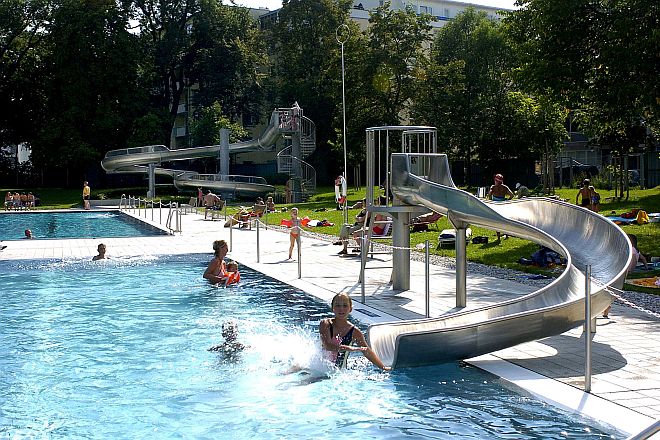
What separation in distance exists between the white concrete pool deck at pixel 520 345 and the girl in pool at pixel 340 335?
1.23m

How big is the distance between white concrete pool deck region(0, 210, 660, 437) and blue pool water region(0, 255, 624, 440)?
300mm

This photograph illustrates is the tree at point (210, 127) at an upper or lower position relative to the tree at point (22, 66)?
lower

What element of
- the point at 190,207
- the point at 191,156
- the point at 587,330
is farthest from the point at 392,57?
the point at 587,330

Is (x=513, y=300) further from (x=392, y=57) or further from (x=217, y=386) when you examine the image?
(x=392, y=57)

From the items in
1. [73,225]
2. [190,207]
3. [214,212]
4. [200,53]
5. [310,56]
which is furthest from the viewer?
[200,53]

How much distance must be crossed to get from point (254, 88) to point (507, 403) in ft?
201

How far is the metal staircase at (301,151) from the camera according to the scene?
47438mm

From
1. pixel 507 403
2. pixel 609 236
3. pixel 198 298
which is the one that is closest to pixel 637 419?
pixel 507 403

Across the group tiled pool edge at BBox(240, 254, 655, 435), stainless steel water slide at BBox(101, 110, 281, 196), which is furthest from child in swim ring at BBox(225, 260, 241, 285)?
stainless steel water slide at BBox(101, 110, 281, 196)

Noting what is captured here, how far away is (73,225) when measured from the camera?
35344mm

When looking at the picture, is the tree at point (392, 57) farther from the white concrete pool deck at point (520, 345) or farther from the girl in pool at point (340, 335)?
the girl in pool at point (340, 335)

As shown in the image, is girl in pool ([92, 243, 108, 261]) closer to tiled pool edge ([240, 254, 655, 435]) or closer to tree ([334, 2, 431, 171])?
tiled pool edge ([240, 254, 655, 435])

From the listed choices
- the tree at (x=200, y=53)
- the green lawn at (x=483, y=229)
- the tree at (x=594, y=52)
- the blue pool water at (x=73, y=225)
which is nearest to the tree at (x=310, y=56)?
the tree at (x=200, y=53)

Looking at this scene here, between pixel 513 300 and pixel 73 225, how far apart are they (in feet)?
97.3
